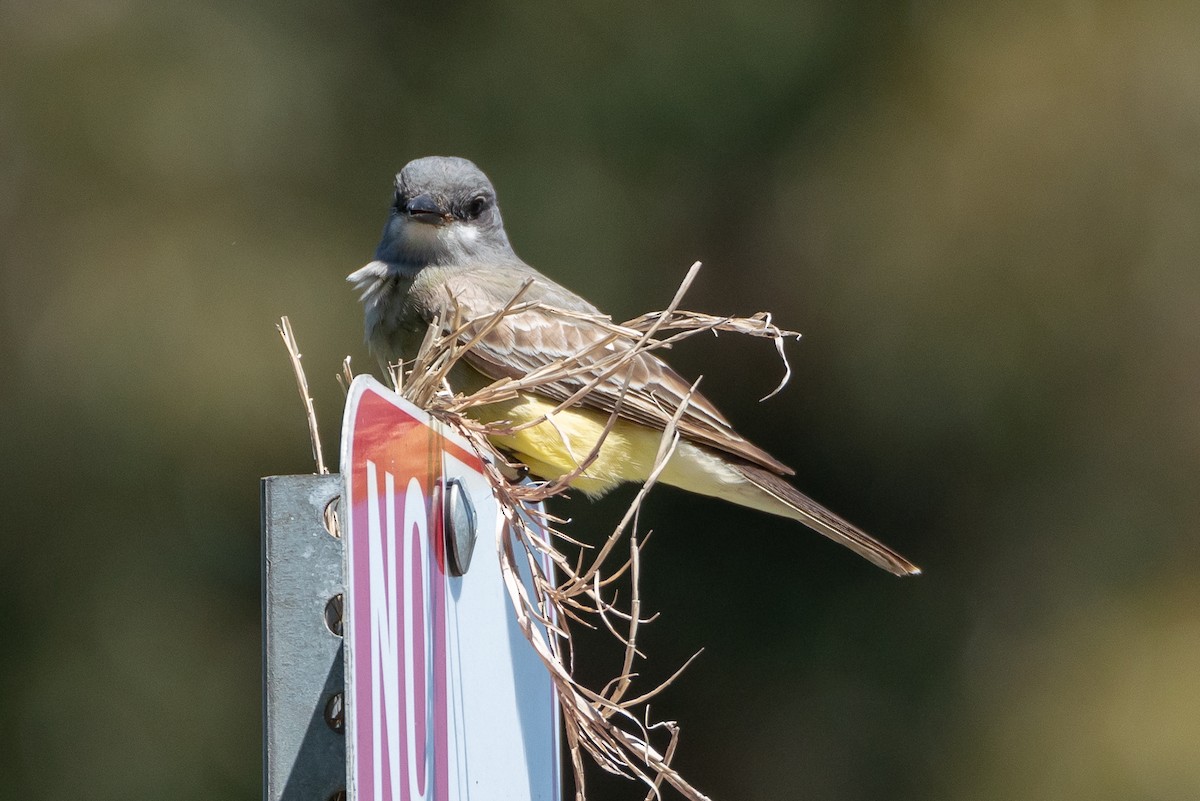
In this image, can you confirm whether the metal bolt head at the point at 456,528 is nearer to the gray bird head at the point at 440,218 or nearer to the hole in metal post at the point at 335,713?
the hole in metal post at the point at 335,713

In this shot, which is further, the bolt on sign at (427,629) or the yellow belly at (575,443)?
the yellow belly at (575,443)

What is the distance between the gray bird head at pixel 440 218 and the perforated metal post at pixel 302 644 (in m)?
1.67

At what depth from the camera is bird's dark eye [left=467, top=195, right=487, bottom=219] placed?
2.76 m

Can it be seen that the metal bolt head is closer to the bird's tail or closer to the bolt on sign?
the bolt on sign

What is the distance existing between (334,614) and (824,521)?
1.68 m

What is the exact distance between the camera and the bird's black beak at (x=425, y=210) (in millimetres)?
2654

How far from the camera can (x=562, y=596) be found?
1.40m

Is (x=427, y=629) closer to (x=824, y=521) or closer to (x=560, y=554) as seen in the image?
(x=560, y=554)

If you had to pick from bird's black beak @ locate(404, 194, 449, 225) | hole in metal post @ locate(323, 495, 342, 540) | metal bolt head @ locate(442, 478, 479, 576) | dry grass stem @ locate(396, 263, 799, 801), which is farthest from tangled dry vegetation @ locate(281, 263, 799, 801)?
bird's black beak @ locate(404, 194, 449, 225)

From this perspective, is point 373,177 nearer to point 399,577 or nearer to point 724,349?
point 724,349

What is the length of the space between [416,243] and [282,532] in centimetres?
174

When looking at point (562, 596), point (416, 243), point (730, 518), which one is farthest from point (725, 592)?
point (562, 596)

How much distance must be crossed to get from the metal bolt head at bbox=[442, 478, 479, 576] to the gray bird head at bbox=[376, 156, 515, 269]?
4.98ft

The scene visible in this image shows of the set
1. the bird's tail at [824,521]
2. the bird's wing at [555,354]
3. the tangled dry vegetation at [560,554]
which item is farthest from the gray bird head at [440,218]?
the tangled dry vegetation at [560,554]
